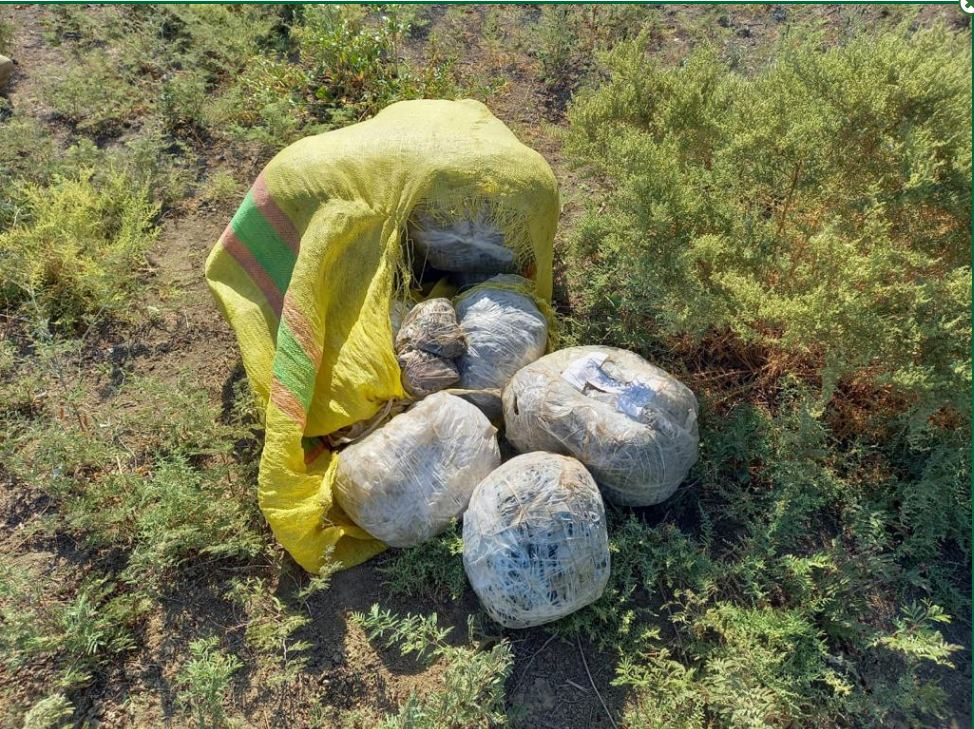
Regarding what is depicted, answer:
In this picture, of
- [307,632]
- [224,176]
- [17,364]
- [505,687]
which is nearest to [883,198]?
[505,687]

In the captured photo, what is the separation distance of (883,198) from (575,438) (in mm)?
1375

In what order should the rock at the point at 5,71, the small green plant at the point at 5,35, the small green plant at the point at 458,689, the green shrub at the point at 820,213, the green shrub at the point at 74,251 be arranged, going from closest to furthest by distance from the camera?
1. the small green plant at the point at 458,689
2. the green shrub at the point at 820,213
3. the green shrub at the point at 74,251
4. the rock at the point at 5,71
5. the small green plant at the point at 5,35

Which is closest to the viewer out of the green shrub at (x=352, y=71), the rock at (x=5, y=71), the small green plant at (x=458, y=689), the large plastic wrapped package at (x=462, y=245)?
the small green plant at (x=458, y=689)

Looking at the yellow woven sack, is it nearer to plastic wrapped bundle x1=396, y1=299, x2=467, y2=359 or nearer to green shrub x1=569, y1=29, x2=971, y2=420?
plastic wrapped bundle x1=396, y1=299, x2=467, y2=359

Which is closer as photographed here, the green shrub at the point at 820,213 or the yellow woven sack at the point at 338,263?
the green shrub at the point at 820,213

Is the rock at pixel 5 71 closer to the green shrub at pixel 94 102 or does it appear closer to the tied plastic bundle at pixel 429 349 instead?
the green shrub at pixel 94 102

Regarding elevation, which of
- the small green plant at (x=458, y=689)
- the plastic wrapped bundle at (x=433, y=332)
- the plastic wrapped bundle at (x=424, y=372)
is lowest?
the small green plant at (x=458, y=689)

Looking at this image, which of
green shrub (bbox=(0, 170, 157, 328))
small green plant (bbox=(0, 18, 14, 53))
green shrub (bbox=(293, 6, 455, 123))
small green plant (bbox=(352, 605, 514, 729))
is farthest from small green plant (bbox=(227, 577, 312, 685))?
small green plant (bbox=(0, 18, 14, 53))

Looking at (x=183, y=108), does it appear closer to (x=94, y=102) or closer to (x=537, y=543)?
(x=94, y=102)

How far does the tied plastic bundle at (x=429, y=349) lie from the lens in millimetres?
2586

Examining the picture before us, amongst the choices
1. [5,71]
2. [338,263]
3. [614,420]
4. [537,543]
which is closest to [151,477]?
[338,263]

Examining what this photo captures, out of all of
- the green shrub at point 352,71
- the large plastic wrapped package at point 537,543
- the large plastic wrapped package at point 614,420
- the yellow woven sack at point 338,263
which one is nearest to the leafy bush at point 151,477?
the yellow woven sack at point 338,263

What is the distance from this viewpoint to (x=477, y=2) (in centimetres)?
471

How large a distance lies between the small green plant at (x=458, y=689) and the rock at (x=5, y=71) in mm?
4175
